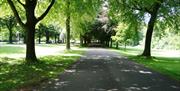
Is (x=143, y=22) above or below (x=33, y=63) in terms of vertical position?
above

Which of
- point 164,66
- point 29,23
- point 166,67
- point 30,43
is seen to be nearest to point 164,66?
point 164,66

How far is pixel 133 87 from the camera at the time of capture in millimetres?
13188

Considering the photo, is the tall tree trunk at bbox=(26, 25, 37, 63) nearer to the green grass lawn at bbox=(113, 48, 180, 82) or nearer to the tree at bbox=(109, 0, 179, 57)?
the green grass lawn at bbox=(113, 48, 180, 82)

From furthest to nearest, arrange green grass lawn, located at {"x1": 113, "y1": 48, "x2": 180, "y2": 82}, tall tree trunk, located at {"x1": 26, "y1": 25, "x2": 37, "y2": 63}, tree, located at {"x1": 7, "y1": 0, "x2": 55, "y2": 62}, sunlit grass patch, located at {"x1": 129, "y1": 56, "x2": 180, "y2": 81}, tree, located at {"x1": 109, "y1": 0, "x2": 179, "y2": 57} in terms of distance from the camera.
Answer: tree, located at {"x1": 109, "y1": 0, "x2": 179, "y2": 57}, tall tree trunk, located at {"x1": 26, "y1": 25, "x2": 37, "y2": 63}, tree, located at {"x1": 7, "y1": 0, "x2": 55, "y2": 62}, green grass lawn, located at {"x1": 113, "y1": 48, "x2": 180, "y2": 82}, sunlit grass patch, located at {"x1": 129, "y1": 56, "x2": 180, "y2": 81}

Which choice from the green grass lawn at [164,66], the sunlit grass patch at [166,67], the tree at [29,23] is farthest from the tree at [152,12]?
the tree at [29,23]

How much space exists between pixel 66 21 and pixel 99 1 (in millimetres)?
21641

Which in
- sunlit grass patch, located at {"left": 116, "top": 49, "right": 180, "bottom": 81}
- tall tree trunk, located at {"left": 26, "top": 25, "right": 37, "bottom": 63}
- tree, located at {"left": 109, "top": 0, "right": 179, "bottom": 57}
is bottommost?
sunlit grass patch, located at {"left": 116, "top": 49, "right": 180, "bottom": 81}

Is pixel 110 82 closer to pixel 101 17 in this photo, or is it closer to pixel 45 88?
pixel 45 88

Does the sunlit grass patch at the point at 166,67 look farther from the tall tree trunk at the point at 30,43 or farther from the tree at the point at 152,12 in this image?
the tall tree trunk at the point at 30,43

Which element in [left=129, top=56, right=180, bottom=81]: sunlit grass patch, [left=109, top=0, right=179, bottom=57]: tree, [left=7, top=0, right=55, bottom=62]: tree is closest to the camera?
[left=129, top=56, right=180, bottom=81]: sunlit grass patch

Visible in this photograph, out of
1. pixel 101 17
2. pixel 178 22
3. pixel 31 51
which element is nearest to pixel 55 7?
pixel 31 51

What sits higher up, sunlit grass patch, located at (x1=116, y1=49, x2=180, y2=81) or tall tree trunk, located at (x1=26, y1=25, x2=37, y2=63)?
tall tree trunk, located at (x1=26, y1=25, x2=37, y2=63)

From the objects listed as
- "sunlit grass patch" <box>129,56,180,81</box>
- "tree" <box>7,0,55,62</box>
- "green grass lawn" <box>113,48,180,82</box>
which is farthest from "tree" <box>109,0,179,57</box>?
"tree" <box>7,0,55,62</box>

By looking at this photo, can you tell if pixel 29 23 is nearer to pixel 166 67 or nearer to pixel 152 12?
pixel 166 67
